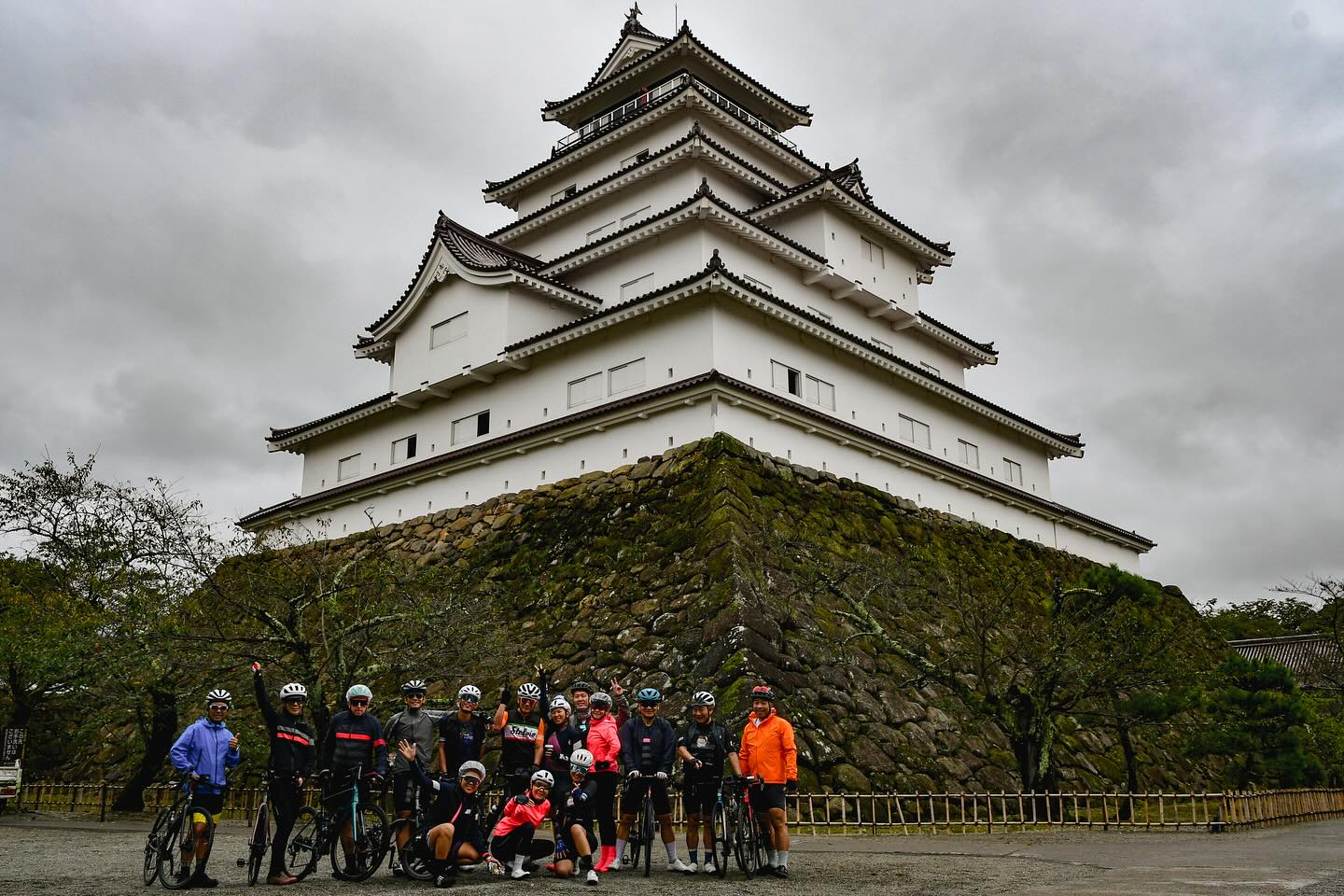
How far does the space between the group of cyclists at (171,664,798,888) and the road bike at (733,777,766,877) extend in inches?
3.1

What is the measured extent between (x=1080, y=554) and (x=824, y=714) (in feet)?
53.1

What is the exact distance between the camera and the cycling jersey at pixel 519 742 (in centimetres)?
891

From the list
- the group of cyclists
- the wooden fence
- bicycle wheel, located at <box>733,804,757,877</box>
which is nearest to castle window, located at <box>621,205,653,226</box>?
the wooden fence

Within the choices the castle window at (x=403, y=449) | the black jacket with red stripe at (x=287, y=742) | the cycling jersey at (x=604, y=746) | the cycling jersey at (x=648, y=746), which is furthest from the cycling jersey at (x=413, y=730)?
the castle window at (x=403, y=449)

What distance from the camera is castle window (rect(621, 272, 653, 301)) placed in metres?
24.5

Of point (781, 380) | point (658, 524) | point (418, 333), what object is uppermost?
point (418, 333)

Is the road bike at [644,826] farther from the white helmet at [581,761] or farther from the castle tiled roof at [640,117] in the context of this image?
the castle tiled roof at [640,117]

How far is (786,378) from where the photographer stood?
21.4m

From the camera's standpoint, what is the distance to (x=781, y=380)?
21297mm

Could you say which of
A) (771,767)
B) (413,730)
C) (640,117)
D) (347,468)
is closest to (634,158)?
(640,117)

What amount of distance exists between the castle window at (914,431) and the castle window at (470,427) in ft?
32.1

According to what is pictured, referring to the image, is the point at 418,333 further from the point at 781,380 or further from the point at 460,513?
the point at 781,380

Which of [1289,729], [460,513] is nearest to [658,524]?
[460,513]

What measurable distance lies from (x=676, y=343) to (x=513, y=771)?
1305cm
